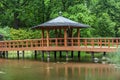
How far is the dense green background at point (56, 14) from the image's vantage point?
38.1m

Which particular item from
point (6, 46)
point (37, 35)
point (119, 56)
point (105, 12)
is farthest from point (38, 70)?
point (105, 12)

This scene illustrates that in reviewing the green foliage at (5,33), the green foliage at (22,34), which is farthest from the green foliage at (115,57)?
the green foliage at (22,34)

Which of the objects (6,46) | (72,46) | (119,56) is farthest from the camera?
(6,46)

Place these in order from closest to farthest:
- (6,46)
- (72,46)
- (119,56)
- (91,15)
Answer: (119,56) < (72,46) < (6,46) < (91,15)

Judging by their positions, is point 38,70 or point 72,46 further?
point 72,46

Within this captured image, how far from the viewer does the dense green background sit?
125ft

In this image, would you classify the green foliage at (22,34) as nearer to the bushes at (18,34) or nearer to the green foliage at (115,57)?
the bushes at (18,34)

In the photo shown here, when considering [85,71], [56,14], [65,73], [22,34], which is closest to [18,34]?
[22,34]

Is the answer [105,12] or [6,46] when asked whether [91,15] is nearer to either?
[105,12]

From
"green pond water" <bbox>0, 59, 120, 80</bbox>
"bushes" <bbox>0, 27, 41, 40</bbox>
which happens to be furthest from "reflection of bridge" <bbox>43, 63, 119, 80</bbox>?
"bushes" <bbox>0, 27, 41, 40</bbox>

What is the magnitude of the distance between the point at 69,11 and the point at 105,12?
4209mm

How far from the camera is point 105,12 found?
132 feet

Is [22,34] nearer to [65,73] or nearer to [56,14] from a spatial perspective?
[56,14]

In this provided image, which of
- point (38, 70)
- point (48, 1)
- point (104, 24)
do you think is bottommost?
point (38, 70)
